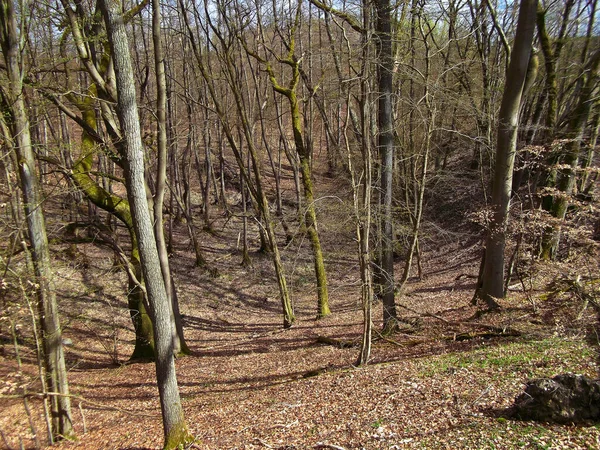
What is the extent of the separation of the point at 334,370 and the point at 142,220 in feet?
16.1

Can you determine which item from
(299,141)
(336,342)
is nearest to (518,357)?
(336,342)

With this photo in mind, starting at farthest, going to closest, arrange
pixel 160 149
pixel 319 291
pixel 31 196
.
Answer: pixel 319 291, pixel 160 149, pixel 31 196

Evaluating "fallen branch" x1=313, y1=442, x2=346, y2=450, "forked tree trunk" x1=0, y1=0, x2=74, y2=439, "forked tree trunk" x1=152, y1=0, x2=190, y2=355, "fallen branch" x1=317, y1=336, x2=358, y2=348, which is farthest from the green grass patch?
"forked tree trunk" x1=0, y1=0, x2=74, y2=439

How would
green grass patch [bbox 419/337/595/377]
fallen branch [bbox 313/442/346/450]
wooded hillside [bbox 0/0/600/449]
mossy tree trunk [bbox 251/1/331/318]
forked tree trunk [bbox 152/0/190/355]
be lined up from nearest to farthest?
fallen branch [bbox 313/442/346/450] < wooded hillside [bbox 0/0/600/449] < green grass patch [bbox 419/337/595/377] < forked tree trunk [bbox 152/0/190/355] < mossy tree trunk [bbox 251/1/331/318]

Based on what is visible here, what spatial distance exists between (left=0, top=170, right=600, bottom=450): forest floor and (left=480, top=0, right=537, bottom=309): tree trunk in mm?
504

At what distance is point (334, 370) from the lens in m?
8.52

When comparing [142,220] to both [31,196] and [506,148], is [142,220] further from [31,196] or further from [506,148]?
[506,148]

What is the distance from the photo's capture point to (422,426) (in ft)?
16.7

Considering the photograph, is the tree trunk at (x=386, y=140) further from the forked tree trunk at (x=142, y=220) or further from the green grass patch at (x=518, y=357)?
the forked tree trunk at (x=142, y=220)

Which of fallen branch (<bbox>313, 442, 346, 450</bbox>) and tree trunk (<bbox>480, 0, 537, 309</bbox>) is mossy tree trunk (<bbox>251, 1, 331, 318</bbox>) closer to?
tree trunk (<bbox>480, 0, 537, 309</bbox>)

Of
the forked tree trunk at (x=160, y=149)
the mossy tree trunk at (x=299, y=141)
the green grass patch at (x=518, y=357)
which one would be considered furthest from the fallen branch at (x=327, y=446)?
the mossy tree trunk at (x=299, y=141)

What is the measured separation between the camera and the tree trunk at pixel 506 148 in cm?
803

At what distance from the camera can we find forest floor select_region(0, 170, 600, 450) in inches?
210

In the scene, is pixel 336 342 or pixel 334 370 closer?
pixel 334 370
